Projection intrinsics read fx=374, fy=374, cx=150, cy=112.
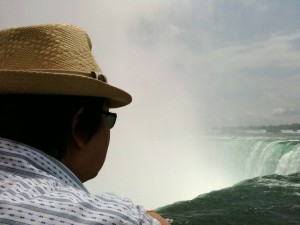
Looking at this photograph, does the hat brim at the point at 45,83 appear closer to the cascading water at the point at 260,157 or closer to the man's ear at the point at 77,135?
the man's ear at the point at 77,135

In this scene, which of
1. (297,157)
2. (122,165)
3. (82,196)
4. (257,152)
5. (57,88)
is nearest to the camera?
(82,196)

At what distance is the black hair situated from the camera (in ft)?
2.87

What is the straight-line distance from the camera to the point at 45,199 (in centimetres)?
67

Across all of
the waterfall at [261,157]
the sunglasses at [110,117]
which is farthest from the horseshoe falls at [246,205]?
the waterfall at [261,157]

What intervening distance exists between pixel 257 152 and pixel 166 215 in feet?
47.8

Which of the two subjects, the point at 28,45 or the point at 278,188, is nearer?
the point at 28,45

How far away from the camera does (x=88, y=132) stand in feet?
3.08

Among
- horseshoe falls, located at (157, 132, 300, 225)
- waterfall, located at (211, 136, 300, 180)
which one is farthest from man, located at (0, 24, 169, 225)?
waterfall, located at (211, 136, 300, 180)

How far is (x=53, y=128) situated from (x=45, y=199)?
0.83ft

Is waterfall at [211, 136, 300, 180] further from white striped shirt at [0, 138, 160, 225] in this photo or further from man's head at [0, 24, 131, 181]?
white striped shirt at [0, 138, 160, 225]

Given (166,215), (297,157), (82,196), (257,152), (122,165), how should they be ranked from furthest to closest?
(122,165) < (257,152) < (297,157) < (166,215) < (82,196)

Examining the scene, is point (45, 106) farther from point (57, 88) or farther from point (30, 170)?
point (30, 170)

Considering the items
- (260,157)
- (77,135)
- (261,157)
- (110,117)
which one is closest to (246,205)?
(110,117)

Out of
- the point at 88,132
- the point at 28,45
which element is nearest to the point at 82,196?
the point at 88,132
